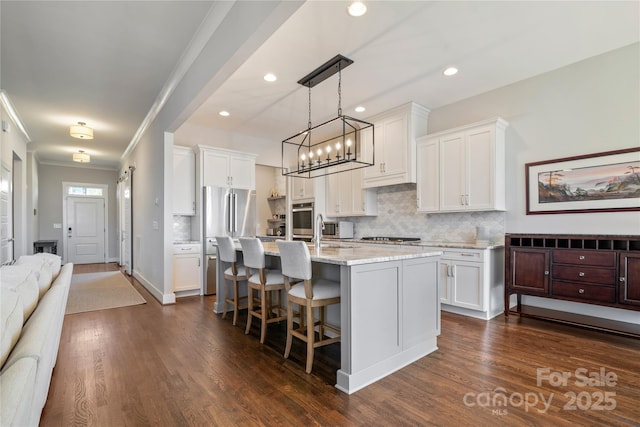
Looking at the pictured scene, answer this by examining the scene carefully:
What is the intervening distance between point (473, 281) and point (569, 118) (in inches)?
82.7

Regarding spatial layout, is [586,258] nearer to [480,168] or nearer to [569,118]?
[480,168]

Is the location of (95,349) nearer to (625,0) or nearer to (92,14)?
(92,14)

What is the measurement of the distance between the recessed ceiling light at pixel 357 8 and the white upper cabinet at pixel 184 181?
3.71 metres

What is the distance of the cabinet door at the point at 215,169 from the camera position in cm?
522

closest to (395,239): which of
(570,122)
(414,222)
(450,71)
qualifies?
(414,222)

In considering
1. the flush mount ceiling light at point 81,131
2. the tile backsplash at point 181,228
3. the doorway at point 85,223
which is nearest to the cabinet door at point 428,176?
the tile backsplash at point 181,228

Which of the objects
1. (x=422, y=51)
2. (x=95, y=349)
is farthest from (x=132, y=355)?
(x=422, y=51)

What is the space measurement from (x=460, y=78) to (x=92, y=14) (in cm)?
372

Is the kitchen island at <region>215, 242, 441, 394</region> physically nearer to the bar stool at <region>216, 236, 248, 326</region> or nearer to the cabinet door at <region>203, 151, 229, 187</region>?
the bar stool at <region>216, 236, 248, 326</region>

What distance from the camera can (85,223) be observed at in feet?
29.2

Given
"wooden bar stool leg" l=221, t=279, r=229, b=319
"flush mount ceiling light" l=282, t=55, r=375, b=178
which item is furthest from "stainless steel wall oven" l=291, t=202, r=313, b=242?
"wooden bar stool leg" l=221, t=279, r=229, b=319

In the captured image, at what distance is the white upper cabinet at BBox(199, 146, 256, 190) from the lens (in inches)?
206

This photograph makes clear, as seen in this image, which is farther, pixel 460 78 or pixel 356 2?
pixel 460 78

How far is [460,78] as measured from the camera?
148 inches
